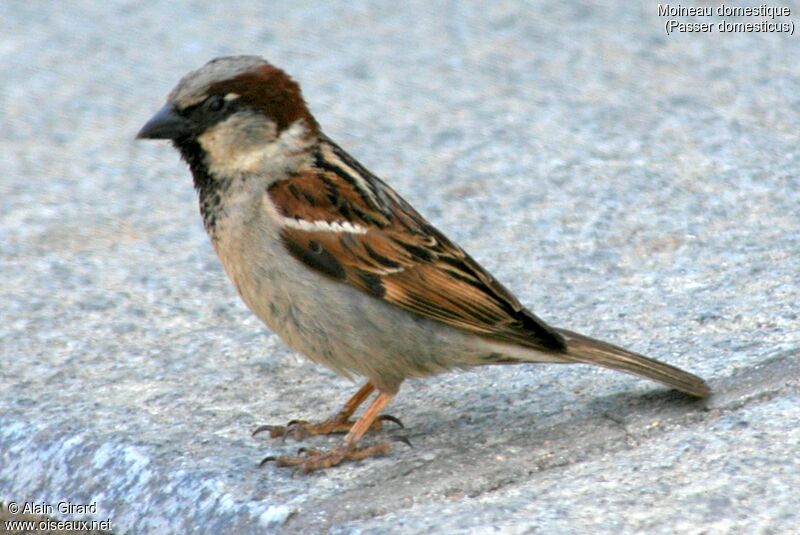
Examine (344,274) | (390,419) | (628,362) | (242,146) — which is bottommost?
(390,419)

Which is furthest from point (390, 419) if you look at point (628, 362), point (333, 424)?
point (628, 362)

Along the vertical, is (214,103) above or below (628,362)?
above

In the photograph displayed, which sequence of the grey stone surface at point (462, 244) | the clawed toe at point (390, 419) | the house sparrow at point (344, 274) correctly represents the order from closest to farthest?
the grey stone surface at point (462, 244) < the house sparrow at point (344, 274) < the clawed toe at point (390, 419)

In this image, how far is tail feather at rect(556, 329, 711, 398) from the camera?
2867 mm

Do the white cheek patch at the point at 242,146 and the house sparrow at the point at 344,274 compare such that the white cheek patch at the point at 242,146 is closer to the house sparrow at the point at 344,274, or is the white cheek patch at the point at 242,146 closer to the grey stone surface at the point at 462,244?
the house sparrow at the point at 344,274

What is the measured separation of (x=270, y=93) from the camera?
325cm

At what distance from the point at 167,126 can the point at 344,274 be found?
52 centimetres

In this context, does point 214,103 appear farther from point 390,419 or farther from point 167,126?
point 390,419

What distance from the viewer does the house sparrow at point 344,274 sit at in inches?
118

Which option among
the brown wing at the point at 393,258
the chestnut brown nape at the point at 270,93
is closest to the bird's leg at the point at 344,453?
the brown wing at the point at 393,258

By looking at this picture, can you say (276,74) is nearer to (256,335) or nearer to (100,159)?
(256,335)

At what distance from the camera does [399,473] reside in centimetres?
279

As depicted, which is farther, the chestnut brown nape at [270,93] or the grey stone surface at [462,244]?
the chestnut brown nape at [270,93]

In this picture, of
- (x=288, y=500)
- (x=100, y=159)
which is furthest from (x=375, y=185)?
(x=100, y=159)
